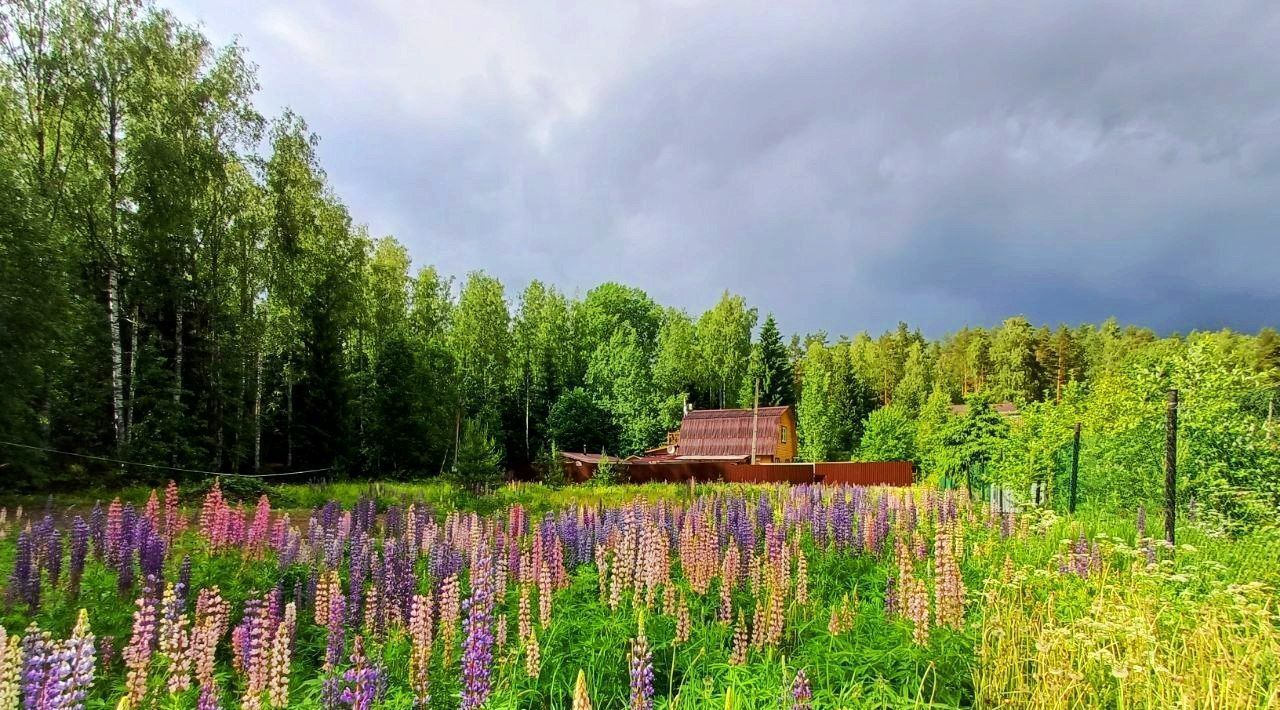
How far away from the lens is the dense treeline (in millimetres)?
13670

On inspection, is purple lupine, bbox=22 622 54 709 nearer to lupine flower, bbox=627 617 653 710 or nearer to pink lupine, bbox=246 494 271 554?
lupine flower, bbox=627 617 653 710

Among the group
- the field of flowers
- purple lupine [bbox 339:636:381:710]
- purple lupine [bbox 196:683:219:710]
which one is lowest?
the field of flowers

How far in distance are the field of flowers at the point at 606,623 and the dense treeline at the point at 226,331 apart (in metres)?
4.91

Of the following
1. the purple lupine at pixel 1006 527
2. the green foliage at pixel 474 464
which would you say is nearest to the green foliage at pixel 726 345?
the green foliage at pixel 474 464

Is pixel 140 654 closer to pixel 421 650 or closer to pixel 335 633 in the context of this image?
pixel 335 633

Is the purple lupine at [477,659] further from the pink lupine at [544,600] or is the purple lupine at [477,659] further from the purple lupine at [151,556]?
the purple lupine at [151,556]

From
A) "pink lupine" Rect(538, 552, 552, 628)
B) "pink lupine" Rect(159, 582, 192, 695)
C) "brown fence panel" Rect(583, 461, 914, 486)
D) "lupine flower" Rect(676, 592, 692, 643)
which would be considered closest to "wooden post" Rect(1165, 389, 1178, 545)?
"lupine flower" Rect(676, 592, 692, 643)

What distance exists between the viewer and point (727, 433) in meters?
37.8

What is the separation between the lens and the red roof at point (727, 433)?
121ft

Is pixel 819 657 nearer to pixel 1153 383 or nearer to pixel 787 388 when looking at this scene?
pixel 1153 383

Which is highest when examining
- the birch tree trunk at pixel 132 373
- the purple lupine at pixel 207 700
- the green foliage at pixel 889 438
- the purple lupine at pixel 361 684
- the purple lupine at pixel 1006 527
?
the birch tree trunk at pixel 132 373

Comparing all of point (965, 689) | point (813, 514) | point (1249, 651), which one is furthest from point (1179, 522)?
point (965, 689)

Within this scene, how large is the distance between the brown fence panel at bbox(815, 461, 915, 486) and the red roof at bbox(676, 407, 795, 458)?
335 inches

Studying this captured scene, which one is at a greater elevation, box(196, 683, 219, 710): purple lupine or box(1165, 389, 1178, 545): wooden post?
box(1165, 389, 1178, 545): wooden post
